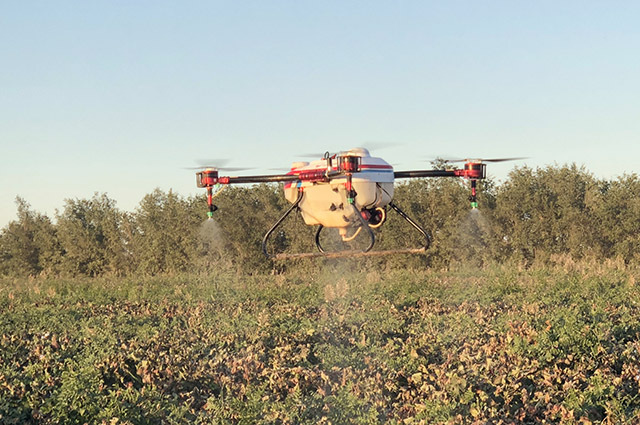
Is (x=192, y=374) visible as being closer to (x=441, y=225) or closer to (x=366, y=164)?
(x=366, y=164)

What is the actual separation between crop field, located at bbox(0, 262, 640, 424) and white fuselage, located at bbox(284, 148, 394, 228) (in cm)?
187

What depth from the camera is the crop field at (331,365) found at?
8070mm

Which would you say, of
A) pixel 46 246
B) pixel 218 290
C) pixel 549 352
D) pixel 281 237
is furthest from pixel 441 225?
pixel 549 352

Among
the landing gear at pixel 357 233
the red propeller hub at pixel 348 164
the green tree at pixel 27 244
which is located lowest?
the green tree at pixel 27 244

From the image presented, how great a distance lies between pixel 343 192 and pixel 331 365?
8.38ft

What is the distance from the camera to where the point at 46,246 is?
155 feet

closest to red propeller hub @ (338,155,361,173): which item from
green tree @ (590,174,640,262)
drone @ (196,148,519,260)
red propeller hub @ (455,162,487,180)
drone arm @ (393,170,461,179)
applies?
drone @ (196,148,519,260)

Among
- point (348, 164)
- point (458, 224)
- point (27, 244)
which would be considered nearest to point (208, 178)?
point (348, 164)

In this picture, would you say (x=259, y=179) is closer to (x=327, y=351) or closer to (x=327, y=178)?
(x=327, y=178)

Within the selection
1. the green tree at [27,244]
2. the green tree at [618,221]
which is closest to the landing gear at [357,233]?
the green tree at [618,221]

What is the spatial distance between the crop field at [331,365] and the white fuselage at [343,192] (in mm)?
1865

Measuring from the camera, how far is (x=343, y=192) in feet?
36.9

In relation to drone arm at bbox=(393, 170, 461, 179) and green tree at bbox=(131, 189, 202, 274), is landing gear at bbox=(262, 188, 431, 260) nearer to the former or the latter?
drone arm at bbox=(393, 170, 461, 179)

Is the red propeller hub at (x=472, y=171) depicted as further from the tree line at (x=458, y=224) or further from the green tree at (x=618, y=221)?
the green tree at (x=618, y=221)
